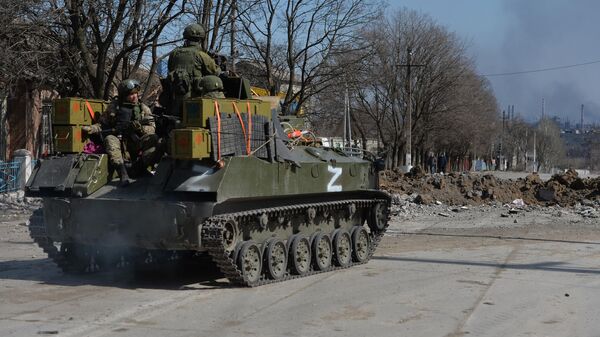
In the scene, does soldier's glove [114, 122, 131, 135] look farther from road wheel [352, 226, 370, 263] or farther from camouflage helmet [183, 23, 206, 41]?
road wheel [352, 226, 370, 263]

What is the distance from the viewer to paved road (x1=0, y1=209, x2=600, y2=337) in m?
7.35

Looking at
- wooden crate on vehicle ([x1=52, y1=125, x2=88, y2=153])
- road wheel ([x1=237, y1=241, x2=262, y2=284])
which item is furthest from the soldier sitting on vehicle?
road wheel ([x1=237, y1=241, x2=262, y2=284])

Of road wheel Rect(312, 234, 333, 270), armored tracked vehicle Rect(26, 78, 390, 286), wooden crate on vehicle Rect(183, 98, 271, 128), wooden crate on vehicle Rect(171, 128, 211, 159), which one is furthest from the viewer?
road wheel Rect(312, 234, 333, 270)

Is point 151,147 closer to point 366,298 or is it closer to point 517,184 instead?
point 366,298

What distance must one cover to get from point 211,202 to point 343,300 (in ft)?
6.06

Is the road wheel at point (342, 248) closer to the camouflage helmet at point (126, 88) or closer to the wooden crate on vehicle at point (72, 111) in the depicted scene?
the camouflage helmet at point (126, 88)

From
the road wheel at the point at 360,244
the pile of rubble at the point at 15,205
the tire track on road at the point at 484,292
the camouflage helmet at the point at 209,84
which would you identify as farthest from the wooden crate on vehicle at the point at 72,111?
the pile of rubble at the point at 15,205

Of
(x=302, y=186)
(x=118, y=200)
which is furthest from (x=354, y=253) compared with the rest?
(x=118, y=200)

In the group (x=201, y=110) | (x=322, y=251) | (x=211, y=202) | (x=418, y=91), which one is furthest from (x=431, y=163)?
(x=211, y=202)

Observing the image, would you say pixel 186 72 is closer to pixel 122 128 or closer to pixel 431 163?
pixel 122 128

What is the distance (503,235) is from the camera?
1680 cm

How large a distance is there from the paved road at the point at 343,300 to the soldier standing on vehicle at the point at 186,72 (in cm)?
239

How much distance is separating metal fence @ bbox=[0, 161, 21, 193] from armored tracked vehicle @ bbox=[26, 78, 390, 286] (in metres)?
12.6

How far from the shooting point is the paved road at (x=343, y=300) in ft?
24.1
